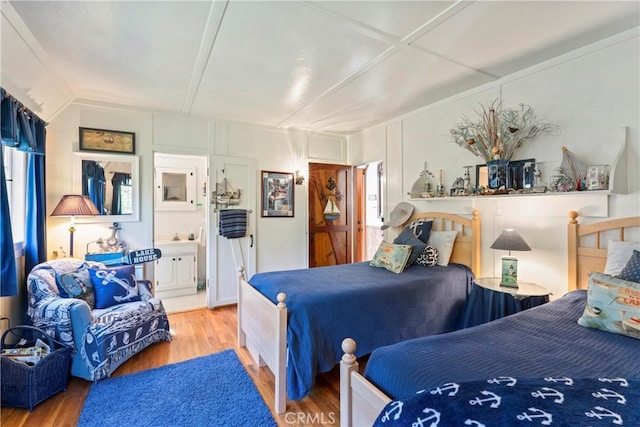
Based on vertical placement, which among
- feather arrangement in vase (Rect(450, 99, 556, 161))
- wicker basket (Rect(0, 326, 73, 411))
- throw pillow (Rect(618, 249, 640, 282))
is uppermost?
feather arrangement in vase (Rect(450, 99, 556, 161))

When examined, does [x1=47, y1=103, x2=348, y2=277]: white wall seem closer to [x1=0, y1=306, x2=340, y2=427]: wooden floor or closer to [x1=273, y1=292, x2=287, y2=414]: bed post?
[x1=0, y1=306, x2=340, y2=427]: wooden floor

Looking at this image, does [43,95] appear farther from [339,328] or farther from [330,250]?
[330,250]

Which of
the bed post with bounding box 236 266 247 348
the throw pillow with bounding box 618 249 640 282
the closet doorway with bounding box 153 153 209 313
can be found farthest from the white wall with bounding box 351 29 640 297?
the closet doorway with bounding box 153 153 209 313

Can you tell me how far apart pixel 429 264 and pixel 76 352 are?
312 cm

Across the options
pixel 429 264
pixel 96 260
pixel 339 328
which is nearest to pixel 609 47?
pixel 429 264

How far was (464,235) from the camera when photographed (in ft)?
10.6

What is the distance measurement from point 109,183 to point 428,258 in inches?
145

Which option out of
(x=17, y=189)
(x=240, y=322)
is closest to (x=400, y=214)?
(x=240, y=322)

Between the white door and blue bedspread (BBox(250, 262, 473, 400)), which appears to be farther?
the white door

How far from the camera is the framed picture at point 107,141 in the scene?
3371 millimetres

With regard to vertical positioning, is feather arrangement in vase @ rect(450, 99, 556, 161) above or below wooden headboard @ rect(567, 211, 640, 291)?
above

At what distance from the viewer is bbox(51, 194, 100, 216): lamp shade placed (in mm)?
2990

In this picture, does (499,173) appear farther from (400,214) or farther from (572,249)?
(400,214)

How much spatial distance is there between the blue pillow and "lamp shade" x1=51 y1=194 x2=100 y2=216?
709 millimetres
